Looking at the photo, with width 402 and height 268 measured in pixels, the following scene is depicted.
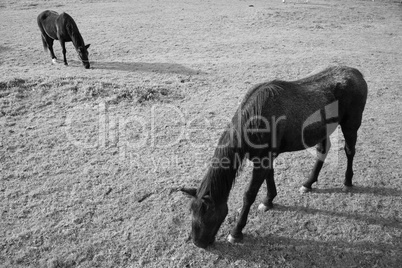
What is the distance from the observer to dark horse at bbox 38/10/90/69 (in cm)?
1029

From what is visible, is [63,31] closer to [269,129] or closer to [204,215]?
[269,129]

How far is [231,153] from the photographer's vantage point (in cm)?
371

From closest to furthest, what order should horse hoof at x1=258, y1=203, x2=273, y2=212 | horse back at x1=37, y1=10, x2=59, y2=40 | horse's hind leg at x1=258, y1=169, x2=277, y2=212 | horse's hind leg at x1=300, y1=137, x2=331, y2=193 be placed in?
1. horse's hind leg at x1=258, y1=169, x2=277, y2=212
2. horse hoof at x1=258, y1=203, x2=273, y2=212
3. horse's hind leg at x1=300, y1=137, x2=331, y2=193
4. horse back at x1=37, y1=10, x2=59, y2=40

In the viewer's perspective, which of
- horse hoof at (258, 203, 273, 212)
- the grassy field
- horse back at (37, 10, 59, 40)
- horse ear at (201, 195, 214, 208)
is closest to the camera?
horse ear at (201, 195, 214, 208)

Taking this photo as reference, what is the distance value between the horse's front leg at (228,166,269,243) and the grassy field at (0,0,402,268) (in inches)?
6.0

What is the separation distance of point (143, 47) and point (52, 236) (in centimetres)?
944

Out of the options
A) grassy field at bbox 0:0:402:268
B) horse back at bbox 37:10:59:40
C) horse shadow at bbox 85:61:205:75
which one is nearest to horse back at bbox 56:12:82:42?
horse back at bbox 37:10:59:40

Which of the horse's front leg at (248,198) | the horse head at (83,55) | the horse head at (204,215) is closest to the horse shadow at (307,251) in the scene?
the horse's front leg at (248,198)

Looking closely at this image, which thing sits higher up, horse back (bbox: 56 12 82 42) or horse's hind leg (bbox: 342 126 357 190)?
horse back (bbox: 56 12 82 42)

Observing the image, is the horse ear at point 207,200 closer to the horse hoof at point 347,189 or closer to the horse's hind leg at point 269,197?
the horse's hind leg at point 269,197

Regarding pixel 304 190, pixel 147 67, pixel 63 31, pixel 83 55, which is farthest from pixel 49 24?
pixel 304 190

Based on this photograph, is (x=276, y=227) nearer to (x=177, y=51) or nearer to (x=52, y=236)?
(x=52, y=236)

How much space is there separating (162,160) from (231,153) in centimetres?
241

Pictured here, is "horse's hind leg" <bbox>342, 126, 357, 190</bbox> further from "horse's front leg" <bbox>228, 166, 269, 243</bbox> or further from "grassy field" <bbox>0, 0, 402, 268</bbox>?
"horse's front leg" <bbox>228, 166, 269, 243</bbox>
